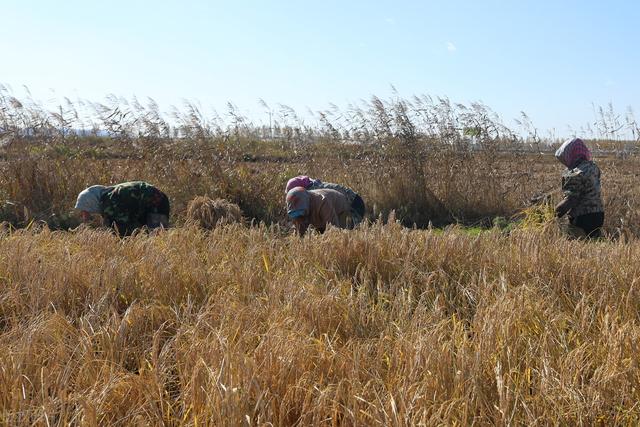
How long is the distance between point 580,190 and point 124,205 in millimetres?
4893

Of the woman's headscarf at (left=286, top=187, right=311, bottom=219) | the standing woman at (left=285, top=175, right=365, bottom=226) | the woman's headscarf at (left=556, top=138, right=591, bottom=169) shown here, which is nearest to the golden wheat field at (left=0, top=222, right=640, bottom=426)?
the woman's headscarf at (left=286, top=187, right=311, bottom=219)

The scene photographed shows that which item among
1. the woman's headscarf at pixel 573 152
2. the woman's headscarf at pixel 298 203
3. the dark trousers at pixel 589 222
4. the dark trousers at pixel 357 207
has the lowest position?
the dark trousers at pixel 589 222

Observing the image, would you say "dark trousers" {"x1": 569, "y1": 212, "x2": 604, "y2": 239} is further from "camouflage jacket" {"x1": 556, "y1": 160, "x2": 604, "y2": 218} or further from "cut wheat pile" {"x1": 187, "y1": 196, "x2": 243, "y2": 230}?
"cut wheat pile" {"x1": 187, "y1": 196, "x2": 243, "y2": 230}

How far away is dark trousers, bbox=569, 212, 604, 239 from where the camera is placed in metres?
7.07

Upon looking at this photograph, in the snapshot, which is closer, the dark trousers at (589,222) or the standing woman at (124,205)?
the standing woman at (124,205)

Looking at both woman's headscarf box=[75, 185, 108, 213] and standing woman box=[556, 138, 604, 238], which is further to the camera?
standing woman box=[556, 138, 604, 238]

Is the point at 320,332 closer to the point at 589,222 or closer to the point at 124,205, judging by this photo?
the point at 124,205

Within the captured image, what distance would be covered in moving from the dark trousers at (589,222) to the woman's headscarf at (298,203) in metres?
3.07

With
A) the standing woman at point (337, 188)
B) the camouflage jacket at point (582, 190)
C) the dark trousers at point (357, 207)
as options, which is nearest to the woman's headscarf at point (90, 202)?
the standing woman at point (337, 188)

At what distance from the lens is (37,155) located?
8664mm

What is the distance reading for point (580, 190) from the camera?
7.01m

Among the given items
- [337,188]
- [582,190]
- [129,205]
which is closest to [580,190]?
[582,190]

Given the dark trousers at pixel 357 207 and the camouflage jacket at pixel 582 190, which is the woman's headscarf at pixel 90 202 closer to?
the dark trousers at pixel 357 207

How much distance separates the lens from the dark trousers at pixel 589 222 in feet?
23.2
